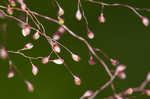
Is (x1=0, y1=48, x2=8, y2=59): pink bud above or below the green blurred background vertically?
below

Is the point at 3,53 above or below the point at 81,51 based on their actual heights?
below

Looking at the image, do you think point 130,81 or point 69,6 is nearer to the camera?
point 69,6

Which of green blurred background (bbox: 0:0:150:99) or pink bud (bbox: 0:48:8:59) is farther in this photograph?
green blurred background (bbox: 0:0:150:99)

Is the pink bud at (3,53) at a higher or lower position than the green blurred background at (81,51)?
lower

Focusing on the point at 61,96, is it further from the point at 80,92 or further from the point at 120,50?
the point at 120,50

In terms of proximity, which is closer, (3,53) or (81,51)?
(3,53)

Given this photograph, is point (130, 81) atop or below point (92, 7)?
below

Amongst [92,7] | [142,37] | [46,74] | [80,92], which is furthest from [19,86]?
[142,37]

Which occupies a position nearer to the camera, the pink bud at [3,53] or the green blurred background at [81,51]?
the pink bud at [3,53]
